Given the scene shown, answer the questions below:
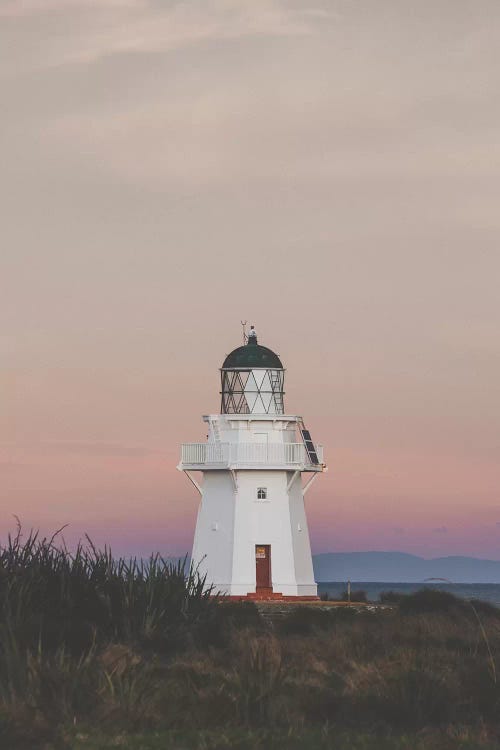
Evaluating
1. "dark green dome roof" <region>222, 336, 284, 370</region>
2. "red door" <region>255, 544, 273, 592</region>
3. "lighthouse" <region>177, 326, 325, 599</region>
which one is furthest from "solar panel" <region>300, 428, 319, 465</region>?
"red door" <region>255, 544, 273, 592</region>

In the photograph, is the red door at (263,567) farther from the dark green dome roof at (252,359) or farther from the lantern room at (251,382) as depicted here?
the dark green dome roof at (252,359)

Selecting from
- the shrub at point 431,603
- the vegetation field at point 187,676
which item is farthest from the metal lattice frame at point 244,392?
the vegetation field at point 187,676

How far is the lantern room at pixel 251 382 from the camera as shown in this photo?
42875 mm

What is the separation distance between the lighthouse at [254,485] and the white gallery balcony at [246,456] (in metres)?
0.03

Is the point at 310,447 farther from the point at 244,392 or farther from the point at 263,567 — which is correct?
the point at 263,567

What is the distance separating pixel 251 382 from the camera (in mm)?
42938

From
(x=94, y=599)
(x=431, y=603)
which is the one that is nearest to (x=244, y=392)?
(x=431, y=603)

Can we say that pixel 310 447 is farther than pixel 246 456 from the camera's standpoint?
A: Yes

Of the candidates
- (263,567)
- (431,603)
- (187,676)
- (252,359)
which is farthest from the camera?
(252,359)

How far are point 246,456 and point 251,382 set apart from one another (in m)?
2.60

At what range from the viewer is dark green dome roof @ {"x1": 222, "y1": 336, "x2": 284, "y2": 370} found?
4284cm

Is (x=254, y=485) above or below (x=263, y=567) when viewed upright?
above

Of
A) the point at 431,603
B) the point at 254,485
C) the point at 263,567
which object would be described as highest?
the point at 254,485

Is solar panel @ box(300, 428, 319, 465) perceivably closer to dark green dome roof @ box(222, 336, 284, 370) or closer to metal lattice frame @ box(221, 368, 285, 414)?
metal lattice frame @ box(221, 368, 285, 414)
